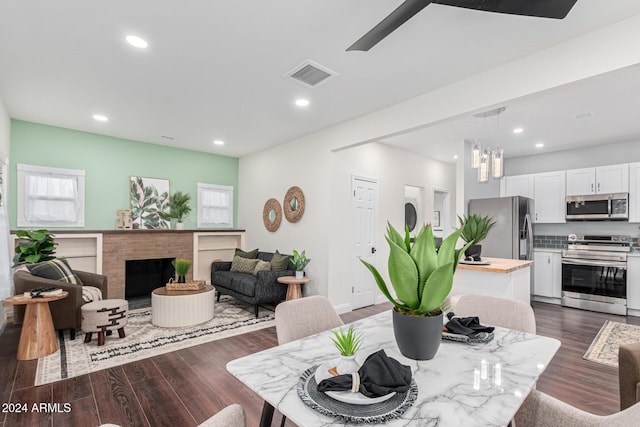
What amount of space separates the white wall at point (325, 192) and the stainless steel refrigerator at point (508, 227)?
3.94 feet

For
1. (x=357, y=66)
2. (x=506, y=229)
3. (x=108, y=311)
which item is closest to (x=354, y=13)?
(x=357, y=66)

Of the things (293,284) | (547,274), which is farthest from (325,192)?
(547,274)

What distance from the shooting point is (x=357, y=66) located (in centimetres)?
280

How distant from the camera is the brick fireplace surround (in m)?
4.90

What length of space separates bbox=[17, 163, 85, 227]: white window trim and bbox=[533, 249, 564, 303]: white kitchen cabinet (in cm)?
732

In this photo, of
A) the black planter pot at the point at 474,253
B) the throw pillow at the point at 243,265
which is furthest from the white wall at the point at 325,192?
Result: the black planter pot at the point at 474,253

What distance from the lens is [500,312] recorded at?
1.83m

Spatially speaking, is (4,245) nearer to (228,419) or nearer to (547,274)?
(228,419)

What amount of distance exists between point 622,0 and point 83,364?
4.77 metres

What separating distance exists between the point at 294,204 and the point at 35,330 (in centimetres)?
338

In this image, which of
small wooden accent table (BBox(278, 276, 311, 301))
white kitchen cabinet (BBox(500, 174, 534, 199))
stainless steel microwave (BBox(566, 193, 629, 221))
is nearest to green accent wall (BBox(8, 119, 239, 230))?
small wooden accent table (BBox(278, 276, 311, 301))

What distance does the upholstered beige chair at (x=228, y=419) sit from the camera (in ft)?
2.99

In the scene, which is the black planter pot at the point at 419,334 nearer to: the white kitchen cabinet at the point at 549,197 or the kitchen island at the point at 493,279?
the kitchen island at the point at 493,279

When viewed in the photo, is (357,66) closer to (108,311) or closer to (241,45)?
(241,45)
